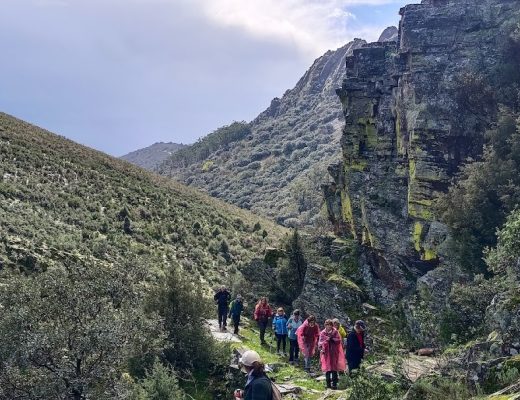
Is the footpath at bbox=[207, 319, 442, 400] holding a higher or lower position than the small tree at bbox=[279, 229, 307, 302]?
lower

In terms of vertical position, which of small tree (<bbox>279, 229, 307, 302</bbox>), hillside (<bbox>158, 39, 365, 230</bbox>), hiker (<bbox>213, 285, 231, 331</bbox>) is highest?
hillside (<bbox>158, 39, 365, 230</bbox>)

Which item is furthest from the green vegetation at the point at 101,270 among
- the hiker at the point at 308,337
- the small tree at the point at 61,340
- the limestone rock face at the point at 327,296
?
the limestone rock face at the point at 327,296

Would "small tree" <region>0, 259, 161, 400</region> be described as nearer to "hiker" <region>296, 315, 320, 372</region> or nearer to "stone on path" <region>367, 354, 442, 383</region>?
"hiker" <region>296, 315, 320, 372</region>

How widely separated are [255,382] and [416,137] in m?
18.1

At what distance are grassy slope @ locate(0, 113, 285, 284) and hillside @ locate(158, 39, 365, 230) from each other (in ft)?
112

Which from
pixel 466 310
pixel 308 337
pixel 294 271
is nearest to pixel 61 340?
pixel 308 337

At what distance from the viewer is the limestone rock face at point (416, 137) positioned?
21.5 meters

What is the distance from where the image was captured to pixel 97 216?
3634cm

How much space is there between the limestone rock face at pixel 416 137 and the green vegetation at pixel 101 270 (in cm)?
895

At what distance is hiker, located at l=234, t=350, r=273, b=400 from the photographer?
19.5 ft

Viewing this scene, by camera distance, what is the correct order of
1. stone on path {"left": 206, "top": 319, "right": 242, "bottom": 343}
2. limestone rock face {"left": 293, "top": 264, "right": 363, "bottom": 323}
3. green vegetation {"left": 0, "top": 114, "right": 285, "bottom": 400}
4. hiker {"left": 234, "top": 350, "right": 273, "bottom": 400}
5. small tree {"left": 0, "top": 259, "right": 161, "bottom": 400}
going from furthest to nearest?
limestone rock face {"left": 293, "top": 264, "right": 363, "bottom": 323} → stone on path {"left": 206, "top": 319, "right": 242, "bottom": 343} → green vegetation {"left": 0, "top": 114, "right": 285, "bottom": 400} → small tree {"left": 0, "top": 259, "right": 161, "bottom": 400} → hiker {"left": 234, "top": 350, "right": 273, "bottom": 400}

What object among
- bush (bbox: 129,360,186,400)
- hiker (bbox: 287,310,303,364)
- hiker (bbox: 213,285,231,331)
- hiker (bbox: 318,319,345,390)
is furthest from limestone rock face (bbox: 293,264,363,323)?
bush (bbox: 129,360,186,400)

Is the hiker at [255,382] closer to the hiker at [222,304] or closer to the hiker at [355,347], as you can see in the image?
the hiker at [355,347]

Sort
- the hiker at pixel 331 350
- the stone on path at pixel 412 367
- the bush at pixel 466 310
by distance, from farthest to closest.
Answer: the bush at pixel 466 310 → the hiker at pixel 331 350 → the stone on path at pixel 412 367
